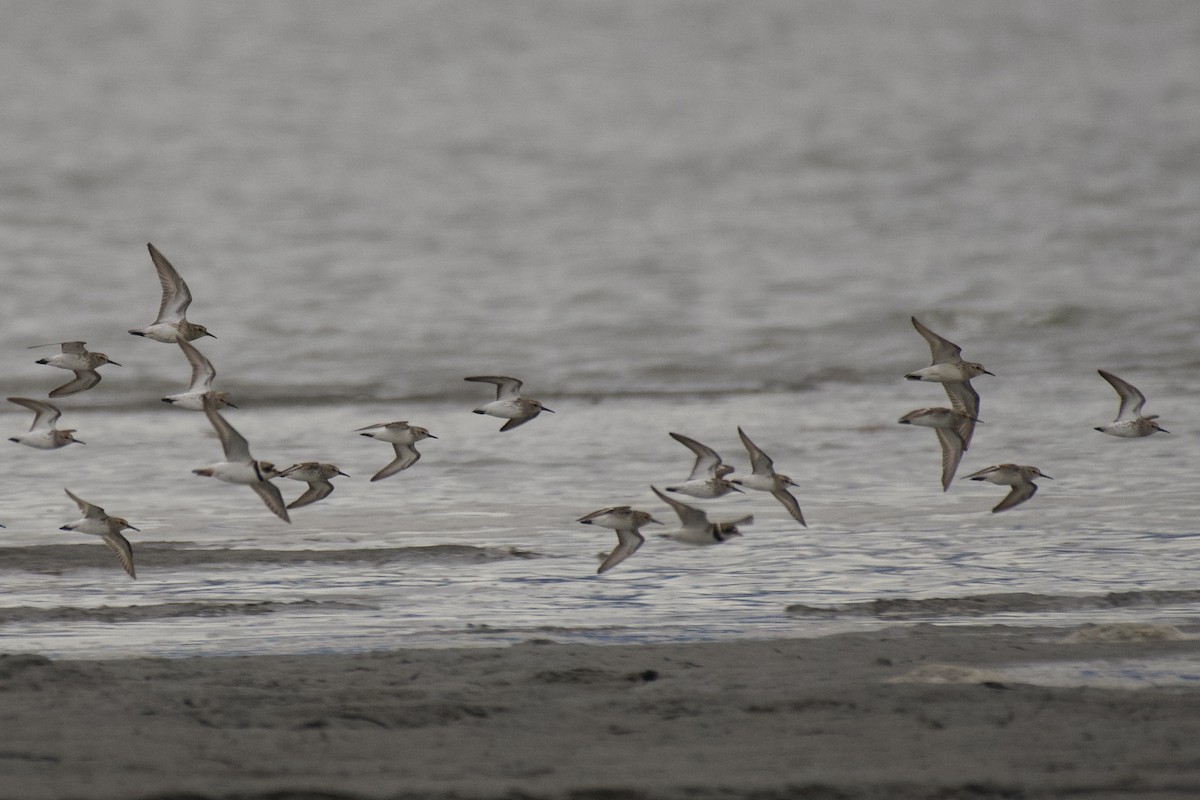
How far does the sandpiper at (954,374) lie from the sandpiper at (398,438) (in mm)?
3021

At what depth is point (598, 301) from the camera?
2338 centimetres

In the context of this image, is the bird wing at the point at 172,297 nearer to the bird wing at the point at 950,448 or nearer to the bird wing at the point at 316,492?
the bird wing at the point at 316,492

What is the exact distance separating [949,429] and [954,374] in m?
0.35

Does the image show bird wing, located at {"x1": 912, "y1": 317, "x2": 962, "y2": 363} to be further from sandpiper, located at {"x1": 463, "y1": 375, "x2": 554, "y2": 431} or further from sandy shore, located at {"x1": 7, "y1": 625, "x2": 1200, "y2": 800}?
sandy shore, located at {"x1": 7, "y1": 625, "x2": 1200, "y2": 800}

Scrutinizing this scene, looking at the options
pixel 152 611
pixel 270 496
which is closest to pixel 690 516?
pixel 270 496

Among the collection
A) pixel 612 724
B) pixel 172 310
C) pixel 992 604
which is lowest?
pixel 612 724

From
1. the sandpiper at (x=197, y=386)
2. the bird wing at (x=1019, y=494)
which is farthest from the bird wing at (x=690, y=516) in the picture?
the sandpiper at (x=197, y=386)

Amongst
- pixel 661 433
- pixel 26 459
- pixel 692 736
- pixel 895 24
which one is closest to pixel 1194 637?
pixel 692 736

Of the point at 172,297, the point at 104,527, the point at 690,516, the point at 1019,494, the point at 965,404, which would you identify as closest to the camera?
the point at 690,516

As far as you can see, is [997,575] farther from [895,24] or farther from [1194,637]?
[895,24]

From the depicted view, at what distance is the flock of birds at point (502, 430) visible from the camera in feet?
29.7

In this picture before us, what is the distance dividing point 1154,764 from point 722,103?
124ft

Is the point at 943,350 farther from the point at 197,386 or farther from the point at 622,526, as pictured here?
the point at 197,386

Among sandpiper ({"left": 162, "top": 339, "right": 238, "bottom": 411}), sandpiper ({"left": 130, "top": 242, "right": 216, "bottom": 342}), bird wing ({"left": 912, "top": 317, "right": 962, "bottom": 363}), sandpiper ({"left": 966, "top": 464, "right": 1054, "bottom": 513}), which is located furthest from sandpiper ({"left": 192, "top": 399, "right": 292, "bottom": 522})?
sandpiper ({"left": 966, "top": 464, "right": 1054, "bottom": 513})
